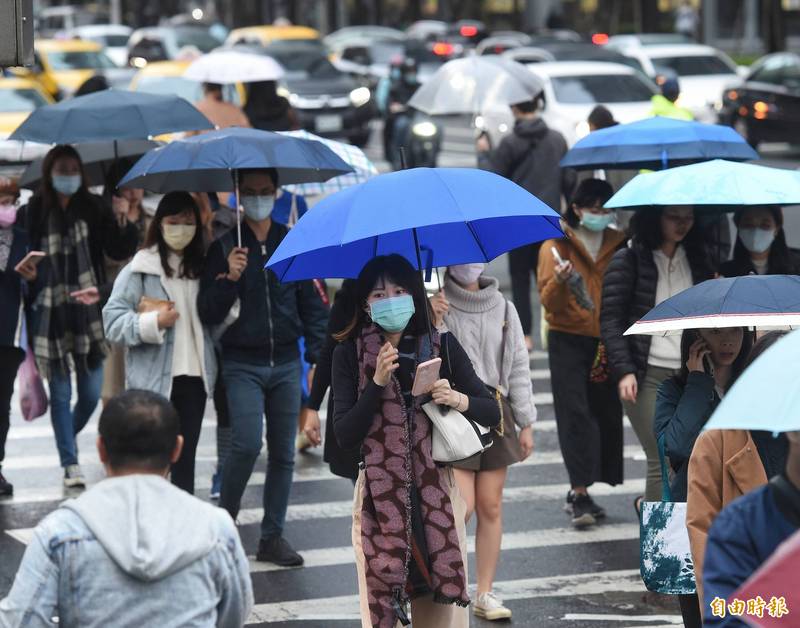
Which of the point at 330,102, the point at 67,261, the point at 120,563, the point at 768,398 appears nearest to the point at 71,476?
the point at 67,261

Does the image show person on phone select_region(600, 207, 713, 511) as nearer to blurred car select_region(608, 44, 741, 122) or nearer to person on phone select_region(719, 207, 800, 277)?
person on phone select_region(719, 207, 800, 277)

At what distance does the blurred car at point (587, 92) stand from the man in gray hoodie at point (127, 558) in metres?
17.7

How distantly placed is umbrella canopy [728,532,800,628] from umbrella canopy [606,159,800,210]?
3.91 metres

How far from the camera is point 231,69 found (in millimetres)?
13891

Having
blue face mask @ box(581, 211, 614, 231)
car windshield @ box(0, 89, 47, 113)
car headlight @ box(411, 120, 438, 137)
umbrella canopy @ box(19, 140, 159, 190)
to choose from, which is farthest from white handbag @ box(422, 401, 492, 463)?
car windshield @ box(0, 89, 47, 113)

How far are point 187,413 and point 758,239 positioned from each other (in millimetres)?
2786

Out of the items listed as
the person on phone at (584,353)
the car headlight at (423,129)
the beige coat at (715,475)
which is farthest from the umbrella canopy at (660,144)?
the car headlight at (423,129)

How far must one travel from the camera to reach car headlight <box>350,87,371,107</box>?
28.8 metres

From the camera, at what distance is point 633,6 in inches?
2210

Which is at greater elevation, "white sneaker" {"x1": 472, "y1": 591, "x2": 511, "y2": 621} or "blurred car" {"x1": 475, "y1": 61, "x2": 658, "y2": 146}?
"white sneaker" {"x1": 472, "y1": 591, "x2": 511, "y2": 621}

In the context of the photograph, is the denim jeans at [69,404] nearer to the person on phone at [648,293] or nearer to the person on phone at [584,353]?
the person on phone at [584,353]

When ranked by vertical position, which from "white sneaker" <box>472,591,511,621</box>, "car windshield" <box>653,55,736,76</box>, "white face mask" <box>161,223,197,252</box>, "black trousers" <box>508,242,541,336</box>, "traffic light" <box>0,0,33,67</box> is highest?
"traffic light" <box>0,0,33,67</box>

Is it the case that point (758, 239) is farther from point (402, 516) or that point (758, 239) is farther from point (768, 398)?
point (768, 398)

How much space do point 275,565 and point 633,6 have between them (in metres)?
49.8
